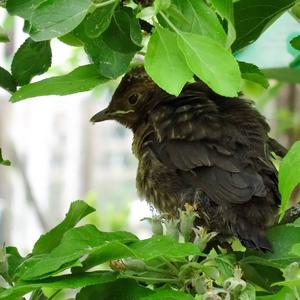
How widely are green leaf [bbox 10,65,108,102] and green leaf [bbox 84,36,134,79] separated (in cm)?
3

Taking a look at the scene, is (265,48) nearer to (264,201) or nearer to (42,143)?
(264,201)

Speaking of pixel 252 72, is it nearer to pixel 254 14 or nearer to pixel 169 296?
pixel 254 14

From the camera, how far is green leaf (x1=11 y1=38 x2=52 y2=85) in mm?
1073

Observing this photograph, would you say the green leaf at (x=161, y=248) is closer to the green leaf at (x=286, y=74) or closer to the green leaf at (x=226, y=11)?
the green leaf at (x=226, y=11)

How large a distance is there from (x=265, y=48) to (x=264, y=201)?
Answer: 0.62 m

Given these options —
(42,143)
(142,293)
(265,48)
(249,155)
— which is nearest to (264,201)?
(249,155)

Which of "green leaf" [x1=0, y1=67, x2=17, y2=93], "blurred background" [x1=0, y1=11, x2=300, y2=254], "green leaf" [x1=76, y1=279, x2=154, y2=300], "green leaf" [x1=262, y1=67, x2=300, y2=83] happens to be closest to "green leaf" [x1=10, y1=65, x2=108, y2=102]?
"green leaf" [x1=0, y1=67, x2=17, y2=93]

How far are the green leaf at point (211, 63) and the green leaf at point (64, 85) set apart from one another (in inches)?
7.2

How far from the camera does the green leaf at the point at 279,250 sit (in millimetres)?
940

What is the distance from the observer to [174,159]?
46.4 inches

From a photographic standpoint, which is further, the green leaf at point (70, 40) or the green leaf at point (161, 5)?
the green leaf at point (70, 40)

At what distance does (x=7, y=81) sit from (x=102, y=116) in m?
0.33

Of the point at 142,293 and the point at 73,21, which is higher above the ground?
the point at 73,21

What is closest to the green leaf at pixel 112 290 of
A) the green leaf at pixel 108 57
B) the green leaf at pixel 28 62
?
the green leaf at pixel 108 57
